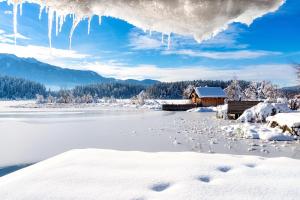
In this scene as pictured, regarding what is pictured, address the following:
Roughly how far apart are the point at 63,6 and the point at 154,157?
322 centimetres

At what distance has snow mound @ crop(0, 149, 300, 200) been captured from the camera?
4695 mm

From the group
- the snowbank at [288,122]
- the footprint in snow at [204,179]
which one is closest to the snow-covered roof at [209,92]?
the snowbank at [288,122]

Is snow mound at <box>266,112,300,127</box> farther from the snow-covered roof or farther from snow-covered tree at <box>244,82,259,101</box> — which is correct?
snow-covered tree at <box>244,82,259,101</box>

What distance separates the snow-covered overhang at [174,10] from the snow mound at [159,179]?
241cm

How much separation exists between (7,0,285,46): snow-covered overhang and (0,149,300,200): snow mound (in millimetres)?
2407

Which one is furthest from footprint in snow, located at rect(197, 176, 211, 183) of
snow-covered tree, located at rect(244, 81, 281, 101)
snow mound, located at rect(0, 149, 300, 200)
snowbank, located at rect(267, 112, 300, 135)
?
snow-covered tree, located at rect(244, 81, 281, 101)

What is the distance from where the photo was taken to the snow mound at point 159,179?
15.4 feet

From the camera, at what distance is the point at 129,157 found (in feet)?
22.3

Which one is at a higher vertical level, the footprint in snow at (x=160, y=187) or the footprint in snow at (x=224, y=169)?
the footprint in snow at (x=224, y=169)

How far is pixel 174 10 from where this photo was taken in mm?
5500

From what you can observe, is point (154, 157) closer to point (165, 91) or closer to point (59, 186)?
point (59, 186)

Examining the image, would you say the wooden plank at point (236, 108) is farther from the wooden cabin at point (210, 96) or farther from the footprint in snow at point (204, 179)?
the footprint in snow at point (204, 179)

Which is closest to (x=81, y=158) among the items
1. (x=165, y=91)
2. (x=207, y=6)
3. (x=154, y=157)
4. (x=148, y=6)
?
(x=154, y=157)

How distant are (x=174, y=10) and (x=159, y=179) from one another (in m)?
2.59
